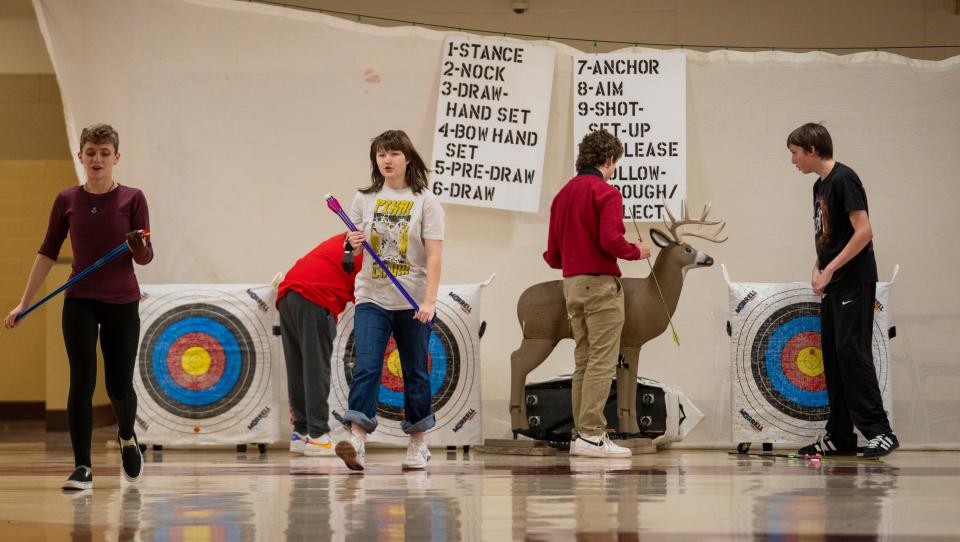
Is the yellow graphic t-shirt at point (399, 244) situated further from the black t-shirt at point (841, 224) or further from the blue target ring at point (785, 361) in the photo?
the blue target ring at point (785, 361)

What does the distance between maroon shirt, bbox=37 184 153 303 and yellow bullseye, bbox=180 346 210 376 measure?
6.14ft

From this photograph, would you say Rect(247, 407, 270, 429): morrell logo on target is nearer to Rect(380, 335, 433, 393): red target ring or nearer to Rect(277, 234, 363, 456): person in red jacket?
Rect(277, 234, 363, 456): person in red jacket

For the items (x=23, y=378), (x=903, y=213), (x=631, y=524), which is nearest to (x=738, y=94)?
(x=903, y=213)

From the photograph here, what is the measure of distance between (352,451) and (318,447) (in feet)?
3.93

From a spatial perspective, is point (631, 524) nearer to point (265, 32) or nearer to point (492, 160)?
point (492, 160)

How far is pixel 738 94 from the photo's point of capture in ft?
21.1

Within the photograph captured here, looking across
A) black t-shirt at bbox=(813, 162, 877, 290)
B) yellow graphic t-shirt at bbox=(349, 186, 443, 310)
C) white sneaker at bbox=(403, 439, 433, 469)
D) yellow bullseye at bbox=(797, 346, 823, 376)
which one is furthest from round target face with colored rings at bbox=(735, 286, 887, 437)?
yellow graphic t-shirt at bbox=(349, 186, 443, 310)

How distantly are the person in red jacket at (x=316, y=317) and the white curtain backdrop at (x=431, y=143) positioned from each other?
74cm

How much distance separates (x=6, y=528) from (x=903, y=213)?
4.79 m

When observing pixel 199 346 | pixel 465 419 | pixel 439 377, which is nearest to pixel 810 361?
pixel 465 419

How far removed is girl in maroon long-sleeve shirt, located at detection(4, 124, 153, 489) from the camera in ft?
13.8

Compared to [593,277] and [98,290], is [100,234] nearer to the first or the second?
[98,290]

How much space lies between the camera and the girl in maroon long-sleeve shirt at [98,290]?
13.8ft

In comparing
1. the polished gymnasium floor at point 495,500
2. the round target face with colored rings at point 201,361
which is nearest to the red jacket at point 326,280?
the round target face with colored rings at point 201,361
